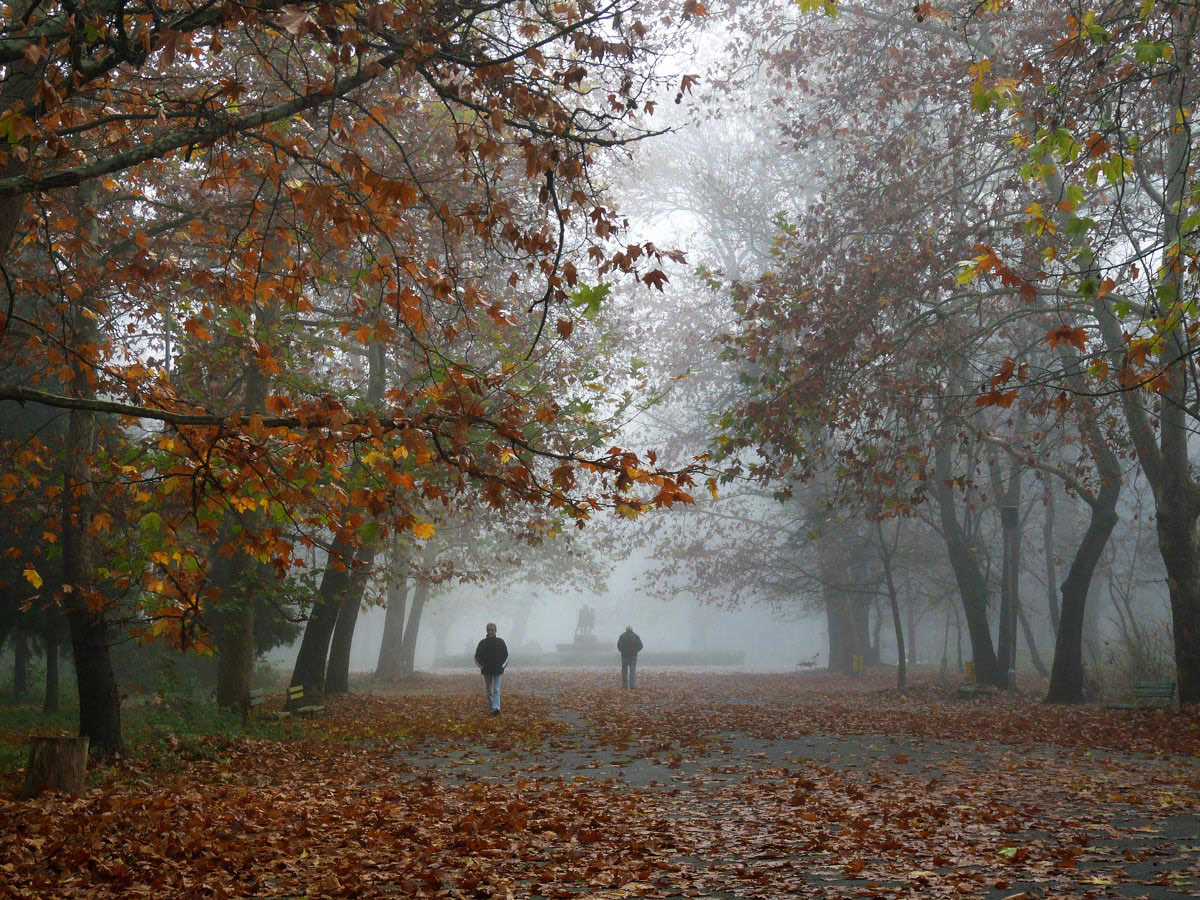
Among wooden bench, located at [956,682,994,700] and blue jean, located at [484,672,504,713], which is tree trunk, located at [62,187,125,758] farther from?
wooden bench, located at [956,682,994,700]

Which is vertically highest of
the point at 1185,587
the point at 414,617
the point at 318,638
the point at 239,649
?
the point at 1185,587

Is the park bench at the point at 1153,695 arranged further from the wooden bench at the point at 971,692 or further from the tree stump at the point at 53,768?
the tree stump at the point at 53,768

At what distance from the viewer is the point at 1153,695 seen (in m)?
16.3

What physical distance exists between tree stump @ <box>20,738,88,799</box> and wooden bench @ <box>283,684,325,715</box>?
8.39 metres

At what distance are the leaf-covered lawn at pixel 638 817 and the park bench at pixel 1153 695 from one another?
68.5 inches

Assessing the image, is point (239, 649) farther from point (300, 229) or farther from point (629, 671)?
point (629, 671)

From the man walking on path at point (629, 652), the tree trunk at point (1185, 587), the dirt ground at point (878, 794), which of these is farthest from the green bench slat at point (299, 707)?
the tree trunk at point (1185, 587)

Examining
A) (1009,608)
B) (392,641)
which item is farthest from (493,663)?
(392,641)

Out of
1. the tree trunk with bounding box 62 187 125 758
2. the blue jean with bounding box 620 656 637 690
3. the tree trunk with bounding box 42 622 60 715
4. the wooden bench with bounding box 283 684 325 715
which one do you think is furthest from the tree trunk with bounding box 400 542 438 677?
the tree trunk with bounding box 62 187 125 758

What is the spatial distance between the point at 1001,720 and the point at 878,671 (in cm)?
1930

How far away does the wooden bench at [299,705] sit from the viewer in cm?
1677

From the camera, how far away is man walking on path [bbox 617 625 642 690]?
25.5 meters

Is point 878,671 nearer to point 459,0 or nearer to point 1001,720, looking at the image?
point 1001,720

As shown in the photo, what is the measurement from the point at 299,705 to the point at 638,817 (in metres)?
11.3
